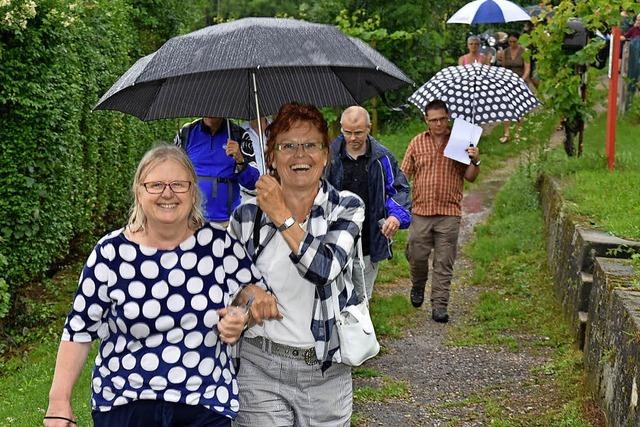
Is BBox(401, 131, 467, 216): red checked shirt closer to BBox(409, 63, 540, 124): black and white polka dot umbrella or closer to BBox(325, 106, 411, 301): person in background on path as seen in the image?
BBox(409, 63, 540, 124): black and white polka dot umbrella

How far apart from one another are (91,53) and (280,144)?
19.6ft

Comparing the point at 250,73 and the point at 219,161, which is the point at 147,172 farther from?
the point at 219,161

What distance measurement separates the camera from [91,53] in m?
8.84

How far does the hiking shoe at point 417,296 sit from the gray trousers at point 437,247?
0.86ft

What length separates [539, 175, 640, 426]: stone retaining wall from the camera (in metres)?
4.52

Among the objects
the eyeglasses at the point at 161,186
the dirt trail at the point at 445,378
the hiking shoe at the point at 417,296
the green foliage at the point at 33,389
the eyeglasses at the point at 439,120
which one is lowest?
the green foliage at the point at 33,389

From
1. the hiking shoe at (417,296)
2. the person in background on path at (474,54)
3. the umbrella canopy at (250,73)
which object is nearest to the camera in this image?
the umbrella canopy at (250,73)

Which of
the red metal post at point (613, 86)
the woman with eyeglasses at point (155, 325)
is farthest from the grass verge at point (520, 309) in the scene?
the woman with eyeglasses at point (155, 325)

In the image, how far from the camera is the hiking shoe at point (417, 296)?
804 centimetres

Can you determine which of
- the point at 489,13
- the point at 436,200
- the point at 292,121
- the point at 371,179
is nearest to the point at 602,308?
the point at 371,179

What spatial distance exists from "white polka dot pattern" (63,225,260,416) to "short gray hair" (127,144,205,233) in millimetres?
82

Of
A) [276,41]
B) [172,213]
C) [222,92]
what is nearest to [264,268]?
[172,213]

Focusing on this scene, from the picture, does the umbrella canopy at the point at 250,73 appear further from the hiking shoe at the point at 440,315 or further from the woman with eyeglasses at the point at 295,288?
the hiking shoe at the point at 440,315

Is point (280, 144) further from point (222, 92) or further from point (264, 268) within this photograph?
point (222, 92)
